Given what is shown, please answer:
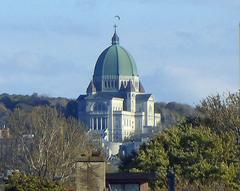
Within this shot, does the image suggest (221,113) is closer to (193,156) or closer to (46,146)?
(193,156)

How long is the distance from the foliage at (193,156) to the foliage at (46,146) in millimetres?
4278

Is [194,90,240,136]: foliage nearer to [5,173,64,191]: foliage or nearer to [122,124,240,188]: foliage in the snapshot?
[122,124,240,188]: foliage

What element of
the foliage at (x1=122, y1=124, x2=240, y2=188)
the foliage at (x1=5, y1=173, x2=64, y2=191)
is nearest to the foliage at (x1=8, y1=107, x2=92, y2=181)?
the foliage at (x1=122, y1=124, x2=240, y2=188)

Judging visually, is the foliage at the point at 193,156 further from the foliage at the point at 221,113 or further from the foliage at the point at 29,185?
the foliage at the point at 29,185

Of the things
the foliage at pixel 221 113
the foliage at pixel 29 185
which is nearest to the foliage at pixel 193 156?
the foliage at pixel 221 113

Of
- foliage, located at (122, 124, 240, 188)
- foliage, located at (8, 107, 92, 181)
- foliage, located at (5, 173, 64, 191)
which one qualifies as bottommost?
foliage, located at (5, 173, 64, 191)

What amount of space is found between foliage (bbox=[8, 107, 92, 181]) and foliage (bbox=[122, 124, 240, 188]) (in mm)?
4278

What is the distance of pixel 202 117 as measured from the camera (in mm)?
64000

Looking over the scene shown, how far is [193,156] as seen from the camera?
5331cm

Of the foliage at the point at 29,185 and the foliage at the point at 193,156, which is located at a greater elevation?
the foliage at the point at 193,156

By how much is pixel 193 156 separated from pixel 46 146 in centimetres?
2840

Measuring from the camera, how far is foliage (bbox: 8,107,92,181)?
65.7 metres

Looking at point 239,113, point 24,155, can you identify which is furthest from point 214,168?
point 24,155

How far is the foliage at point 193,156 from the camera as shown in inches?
1992
